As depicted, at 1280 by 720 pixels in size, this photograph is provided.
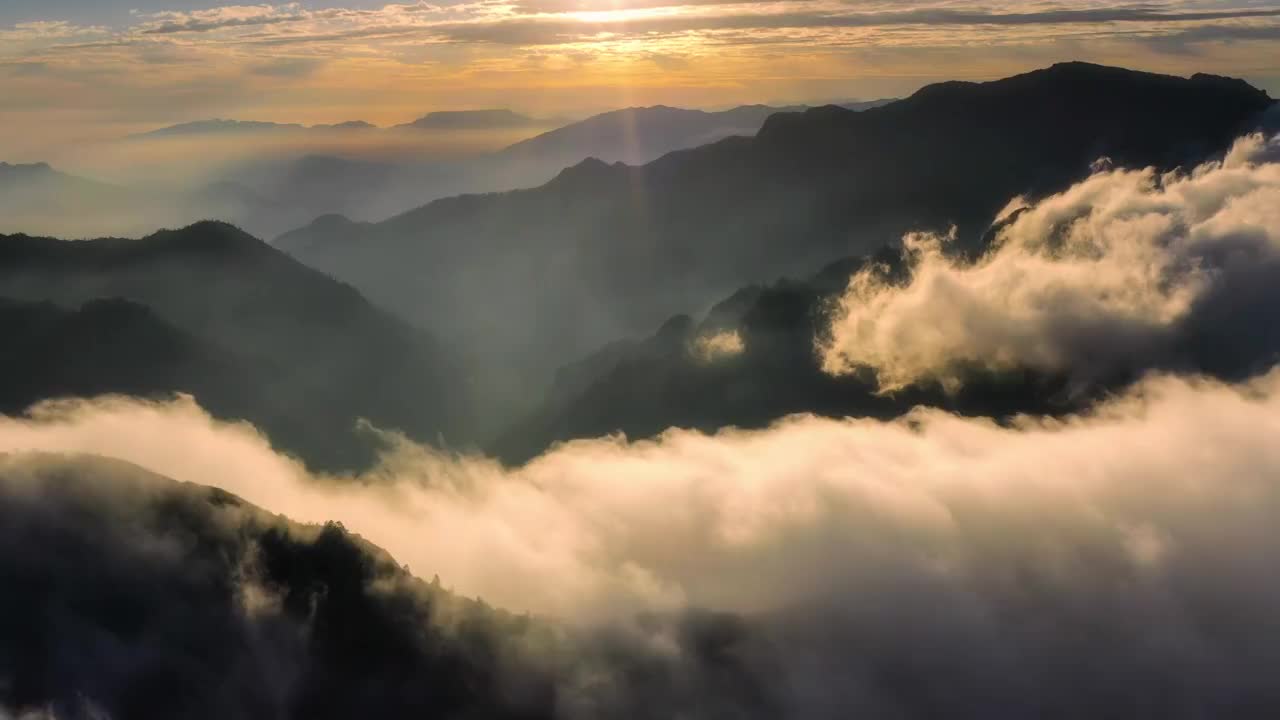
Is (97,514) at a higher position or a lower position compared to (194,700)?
higher

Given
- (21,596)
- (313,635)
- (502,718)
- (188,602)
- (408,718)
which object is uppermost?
(21,596)

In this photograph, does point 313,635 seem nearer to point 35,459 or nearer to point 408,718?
point 408,718

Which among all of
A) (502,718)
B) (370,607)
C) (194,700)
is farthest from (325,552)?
(502,718)

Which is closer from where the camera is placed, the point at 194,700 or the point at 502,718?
the point at 194,700

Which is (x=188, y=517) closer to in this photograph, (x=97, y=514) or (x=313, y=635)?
(x=97, y=514)

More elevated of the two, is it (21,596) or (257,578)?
(21,596)

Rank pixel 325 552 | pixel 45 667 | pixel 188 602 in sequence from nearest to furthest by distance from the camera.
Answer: pixel 45 667, pixel 188 602, pixel 325 552

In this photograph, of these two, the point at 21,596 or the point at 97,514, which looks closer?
the point at 21,596

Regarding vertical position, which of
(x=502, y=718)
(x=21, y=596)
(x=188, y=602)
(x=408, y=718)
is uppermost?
(x=21, y=596)

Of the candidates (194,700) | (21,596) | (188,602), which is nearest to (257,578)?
(188,602)

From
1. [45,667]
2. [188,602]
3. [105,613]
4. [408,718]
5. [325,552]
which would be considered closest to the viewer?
[45,667]
